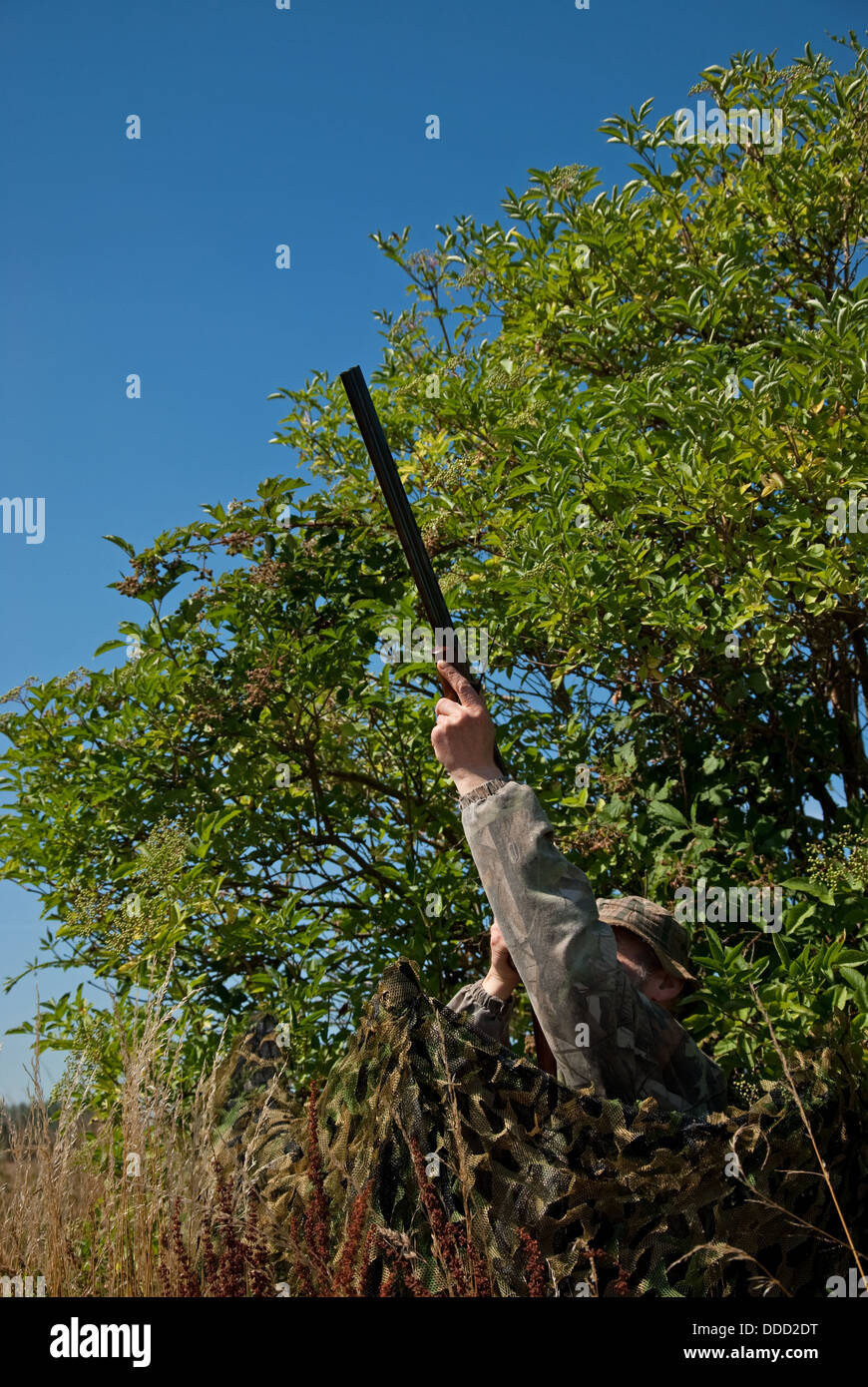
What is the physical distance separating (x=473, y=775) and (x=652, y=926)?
619 mm

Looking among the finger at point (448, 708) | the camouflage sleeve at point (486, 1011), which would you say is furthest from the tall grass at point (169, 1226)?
the finger at point (448, 708)

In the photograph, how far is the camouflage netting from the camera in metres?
1.67

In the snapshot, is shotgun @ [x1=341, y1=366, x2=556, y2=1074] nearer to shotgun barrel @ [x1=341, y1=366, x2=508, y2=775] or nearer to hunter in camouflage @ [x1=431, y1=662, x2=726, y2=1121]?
shotgun barrel @ [x1=341, y1=366, x2=508, y2=775]

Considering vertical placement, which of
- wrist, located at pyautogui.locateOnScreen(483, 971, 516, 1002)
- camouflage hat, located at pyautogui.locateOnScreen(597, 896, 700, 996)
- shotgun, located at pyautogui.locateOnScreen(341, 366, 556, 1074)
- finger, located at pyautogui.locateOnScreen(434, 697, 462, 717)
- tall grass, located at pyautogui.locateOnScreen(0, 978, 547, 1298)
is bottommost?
tall grass, located at pyautogui.locateOnScreen(0, 978, 547, 1298)

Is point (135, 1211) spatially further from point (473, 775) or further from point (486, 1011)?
point (473, 775)

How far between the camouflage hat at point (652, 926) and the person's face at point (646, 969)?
0.08ft

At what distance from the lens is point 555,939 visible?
1.87 m

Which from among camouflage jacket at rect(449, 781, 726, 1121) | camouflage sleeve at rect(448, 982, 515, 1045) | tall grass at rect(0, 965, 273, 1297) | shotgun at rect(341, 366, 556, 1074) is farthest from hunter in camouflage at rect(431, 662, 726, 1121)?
tall grass at rect(0, 965, 273, 1297)

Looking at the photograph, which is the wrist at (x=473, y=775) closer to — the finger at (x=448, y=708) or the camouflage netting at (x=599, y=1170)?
the finger at (x=448, y=708)

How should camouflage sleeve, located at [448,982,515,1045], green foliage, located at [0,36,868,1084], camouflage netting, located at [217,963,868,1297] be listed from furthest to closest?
green foliage, located at [0,36,868,1084], camouflage sleeve, located at [448,982,515,1045], camouflage netting, located at [217,963,868,1297]

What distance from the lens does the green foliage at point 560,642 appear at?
9.67 ft

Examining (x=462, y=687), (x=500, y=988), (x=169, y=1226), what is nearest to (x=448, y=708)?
(x=462, y=687)

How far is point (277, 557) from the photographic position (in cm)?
356

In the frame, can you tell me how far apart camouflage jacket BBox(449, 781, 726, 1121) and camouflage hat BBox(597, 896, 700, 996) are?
0.30m
